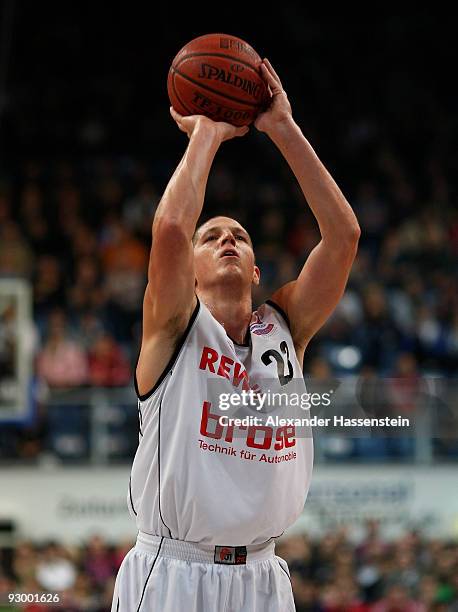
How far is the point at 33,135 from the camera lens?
47.6 ft

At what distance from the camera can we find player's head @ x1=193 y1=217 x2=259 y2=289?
3.78 meters

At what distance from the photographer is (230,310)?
3.81m

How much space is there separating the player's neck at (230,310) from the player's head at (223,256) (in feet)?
0.17

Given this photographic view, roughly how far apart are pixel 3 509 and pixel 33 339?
1811 mm

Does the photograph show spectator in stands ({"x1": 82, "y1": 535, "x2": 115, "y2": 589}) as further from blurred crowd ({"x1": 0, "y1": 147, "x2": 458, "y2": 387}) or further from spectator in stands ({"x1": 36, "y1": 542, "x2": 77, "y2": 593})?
blurred crowd ({"x1": 0, "y1": 147, "x2": 458, "y2": 387})

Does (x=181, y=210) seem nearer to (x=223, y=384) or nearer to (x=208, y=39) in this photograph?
(x=223, y=384)

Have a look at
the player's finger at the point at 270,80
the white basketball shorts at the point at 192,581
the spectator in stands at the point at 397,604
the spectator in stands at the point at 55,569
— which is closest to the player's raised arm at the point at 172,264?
the player's finger at the point at 270,80

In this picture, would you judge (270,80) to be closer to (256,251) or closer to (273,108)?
(273,108)

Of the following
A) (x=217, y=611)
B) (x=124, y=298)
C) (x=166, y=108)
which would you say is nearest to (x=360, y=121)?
(x=166, y=108)

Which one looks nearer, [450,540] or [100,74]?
[450,540]

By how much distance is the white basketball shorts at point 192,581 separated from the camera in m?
3.49

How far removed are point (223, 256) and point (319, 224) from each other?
0.37 m

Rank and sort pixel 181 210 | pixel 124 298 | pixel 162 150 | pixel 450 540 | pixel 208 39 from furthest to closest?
pixel 162 150 < pixel 124 298 < pixel 450 540 < pixel 208 39 < pixel 181 210

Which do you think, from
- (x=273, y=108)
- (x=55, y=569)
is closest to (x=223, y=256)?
(x=273, y=108)
